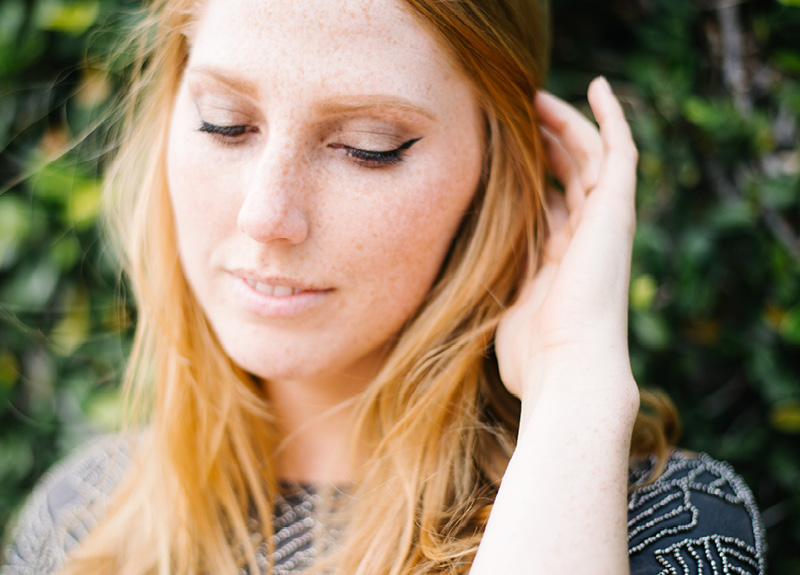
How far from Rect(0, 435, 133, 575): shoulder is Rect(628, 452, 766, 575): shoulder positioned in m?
1.17

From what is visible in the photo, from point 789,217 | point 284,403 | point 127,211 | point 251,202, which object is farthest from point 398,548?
point 789,217

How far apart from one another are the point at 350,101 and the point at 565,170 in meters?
0.58

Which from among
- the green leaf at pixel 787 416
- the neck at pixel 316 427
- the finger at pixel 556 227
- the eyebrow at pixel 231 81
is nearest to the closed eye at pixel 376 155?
the eyebrow at pixel 231 81

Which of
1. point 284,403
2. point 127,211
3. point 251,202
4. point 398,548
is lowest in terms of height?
point 398,548

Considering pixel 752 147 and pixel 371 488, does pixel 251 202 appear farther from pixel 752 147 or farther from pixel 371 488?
pixel 752 147

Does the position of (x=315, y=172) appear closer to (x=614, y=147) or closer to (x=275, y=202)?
(x=275, y=202)

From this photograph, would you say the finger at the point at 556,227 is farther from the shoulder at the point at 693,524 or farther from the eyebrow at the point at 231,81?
the eyebrow at the point at 231,81

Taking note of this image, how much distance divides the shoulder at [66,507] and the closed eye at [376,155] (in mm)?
946

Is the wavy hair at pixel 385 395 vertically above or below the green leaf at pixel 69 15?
below

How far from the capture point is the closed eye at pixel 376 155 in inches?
44.8

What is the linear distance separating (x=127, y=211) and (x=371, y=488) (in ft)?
3.09

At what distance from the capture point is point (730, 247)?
1.72m

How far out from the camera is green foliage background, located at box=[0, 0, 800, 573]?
167 centimetres

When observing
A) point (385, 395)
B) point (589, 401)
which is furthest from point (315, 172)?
point (589, 401)
